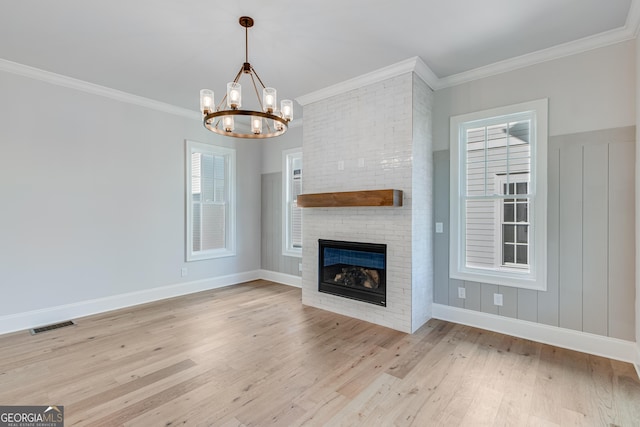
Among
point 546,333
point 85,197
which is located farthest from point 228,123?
point 546,333

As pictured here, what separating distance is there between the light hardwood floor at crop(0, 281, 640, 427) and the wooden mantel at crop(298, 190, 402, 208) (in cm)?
145

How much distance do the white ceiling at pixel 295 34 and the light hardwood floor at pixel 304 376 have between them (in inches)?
118

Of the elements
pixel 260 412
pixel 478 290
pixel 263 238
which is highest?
pixel 263 238

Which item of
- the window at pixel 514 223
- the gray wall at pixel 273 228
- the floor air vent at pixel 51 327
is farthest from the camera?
the gray wall at pixel 273 228

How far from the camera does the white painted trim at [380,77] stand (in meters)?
3.38

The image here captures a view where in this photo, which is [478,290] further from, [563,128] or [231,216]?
[231,216]

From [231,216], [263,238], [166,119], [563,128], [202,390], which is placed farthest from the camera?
[263,238]

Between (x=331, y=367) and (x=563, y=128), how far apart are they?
323 cm

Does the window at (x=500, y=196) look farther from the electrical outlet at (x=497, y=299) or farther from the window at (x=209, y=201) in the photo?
the window at (x=209, y=201)

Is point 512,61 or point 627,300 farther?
point 512,61

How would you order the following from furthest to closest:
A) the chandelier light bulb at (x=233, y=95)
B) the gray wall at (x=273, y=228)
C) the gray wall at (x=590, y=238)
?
the gray wall at (x=273, y=228), the gray wall at (x=590, y=238), the chandelier light bulb at (x=233, y=95)

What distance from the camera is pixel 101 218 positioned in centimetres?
409

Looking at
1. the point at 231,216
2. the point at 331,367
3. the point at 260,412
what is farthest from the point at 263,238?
the point at 260,412

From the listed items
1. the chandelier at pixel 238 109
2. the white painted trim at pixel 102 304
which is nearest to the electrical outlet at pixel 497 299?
the chandelier at pixel 238 109
